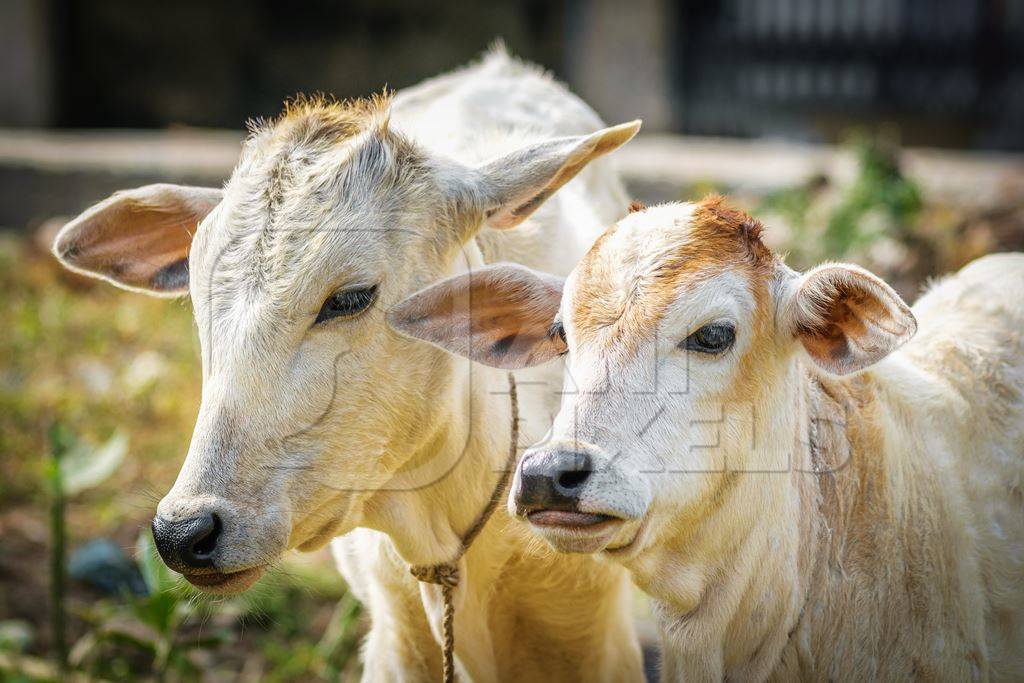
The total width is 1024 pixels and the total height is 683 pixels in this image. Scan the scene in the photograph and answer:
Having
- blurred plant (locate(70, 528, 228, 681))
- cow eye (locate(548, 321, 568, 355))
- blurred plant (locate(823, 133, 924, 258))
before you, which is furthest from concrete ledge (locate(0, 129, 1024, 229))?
blurred plant (locate(70, 528, 228, 681))

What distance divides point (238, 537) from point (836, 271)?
166cm

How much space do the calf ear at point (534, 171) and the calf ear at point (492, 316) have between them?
0.64 ft

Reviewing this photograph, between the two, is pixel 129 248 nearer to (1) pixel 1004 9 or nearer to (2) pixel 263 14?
(1) pixel 1004 9

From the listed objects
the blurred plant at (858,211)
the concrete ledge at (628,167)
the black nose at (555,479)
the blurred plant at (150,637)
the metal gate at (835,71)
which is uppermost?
the metal gate at (835,71)

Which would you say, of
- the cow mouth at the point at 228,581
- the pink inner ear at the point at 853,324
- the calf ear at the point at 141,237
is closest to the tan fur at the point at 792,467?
the pink inner ear at the point at 853,324

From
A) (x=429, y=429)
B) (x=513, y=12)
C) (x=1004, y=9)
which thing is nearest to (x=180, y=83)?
(x=513, y=12)

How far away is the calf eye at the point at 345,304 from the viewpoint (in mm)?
3217

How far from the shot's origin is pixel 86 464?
504 centimetres

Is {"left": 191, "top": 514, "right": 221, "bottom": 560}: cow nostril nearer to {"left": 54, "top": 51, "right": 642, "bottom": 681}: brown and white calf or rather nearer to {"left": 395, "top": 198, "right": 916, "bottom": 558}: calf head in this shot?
{"left": 54, "top": 51, "right": 642, "bottom": 681}: brown and white calf

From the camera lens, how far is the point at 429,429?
342cm

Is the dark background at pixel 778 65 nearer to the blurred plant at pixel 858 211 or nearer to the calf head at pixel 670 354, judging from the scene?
the blurred plant at pixel 858 211

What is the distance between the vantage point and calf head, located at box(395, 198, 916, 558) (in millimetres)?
2811

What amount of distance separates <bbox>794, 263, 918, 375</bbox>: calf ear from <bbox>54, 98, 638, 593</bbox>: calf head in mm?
718

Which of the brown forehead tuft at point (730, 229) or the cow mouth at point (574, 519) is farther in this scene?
the brown forehead tuft at point (730, 229)
